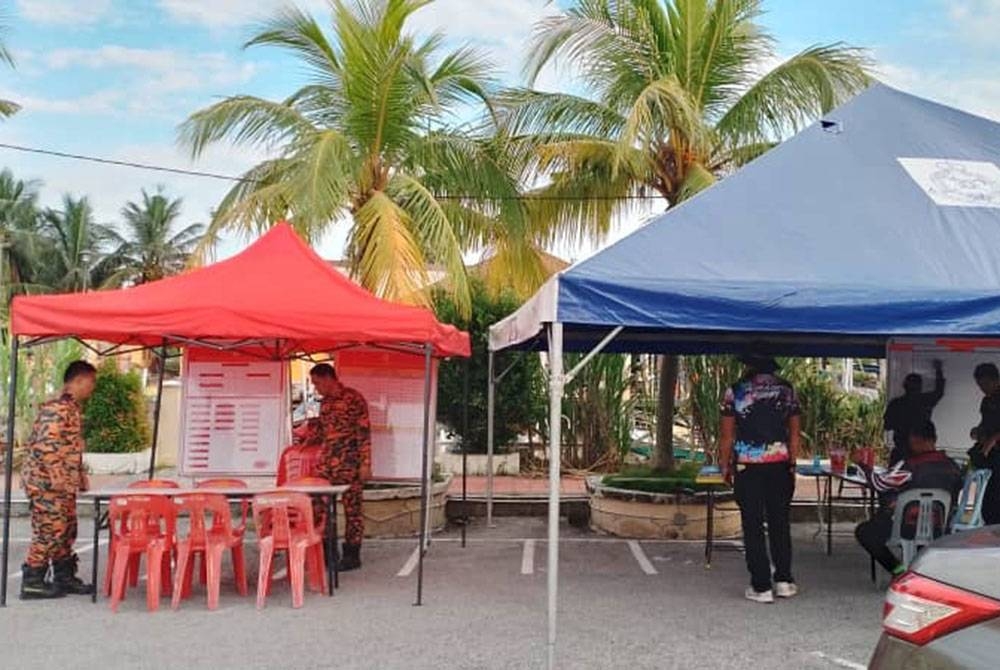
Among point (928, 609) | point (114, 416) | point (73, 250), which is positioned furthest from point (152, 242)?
point (928, 609)

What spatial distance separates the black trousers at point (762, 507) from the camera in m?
6.92

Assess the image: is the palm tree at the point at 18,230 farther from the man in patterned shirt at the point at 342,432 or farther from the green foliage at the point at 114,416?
the man in patterned shirt at the point at 342,432

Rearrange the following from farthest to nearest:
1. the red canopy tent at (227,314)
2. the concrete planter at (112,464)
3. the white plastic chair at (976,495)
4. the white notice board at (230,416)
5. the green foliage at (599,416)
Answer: the green foliage at (599,416) → the concrete planter at (112,464) → the white notice board at (230,416) → the white plastic chair at (976,495) → the red canopy tent at (227,314)

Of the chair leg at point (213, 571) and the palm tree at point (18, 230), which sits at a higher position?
the palm tree at point (18, 230)

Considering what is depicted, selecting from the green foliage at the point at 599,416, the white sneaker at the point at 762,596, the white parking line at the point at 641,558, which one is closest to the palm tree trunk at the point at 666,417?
the white parking line at the point at 641,558

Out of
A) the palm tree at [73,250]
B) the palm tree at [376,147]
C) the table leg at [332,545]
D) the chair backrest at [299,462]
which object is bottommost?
the table leg at [332,545]

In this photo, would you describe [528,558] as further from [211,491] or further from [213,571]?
[211,491]

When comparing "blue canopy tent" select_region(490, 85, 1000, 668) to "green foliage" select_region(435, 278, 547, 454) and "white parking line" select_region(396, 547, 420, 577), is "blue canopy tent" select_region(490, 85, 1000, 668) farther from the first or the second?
"green foliage" select_region(435, 278, 547, 454)

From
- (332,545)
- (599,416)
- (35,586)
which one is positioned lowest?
(35,586)

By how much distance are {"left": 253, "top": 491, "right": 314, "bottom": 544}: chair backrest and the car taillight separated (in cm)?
475

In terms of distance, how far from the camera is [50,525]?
Result: 7.02 metres

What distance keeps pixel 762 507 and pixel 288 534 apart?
10.9 feet

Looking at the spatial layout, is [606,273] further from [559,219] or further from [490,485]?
[559,219]

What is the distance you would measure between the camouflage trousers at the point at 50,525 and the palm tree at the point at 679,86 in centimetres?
619
